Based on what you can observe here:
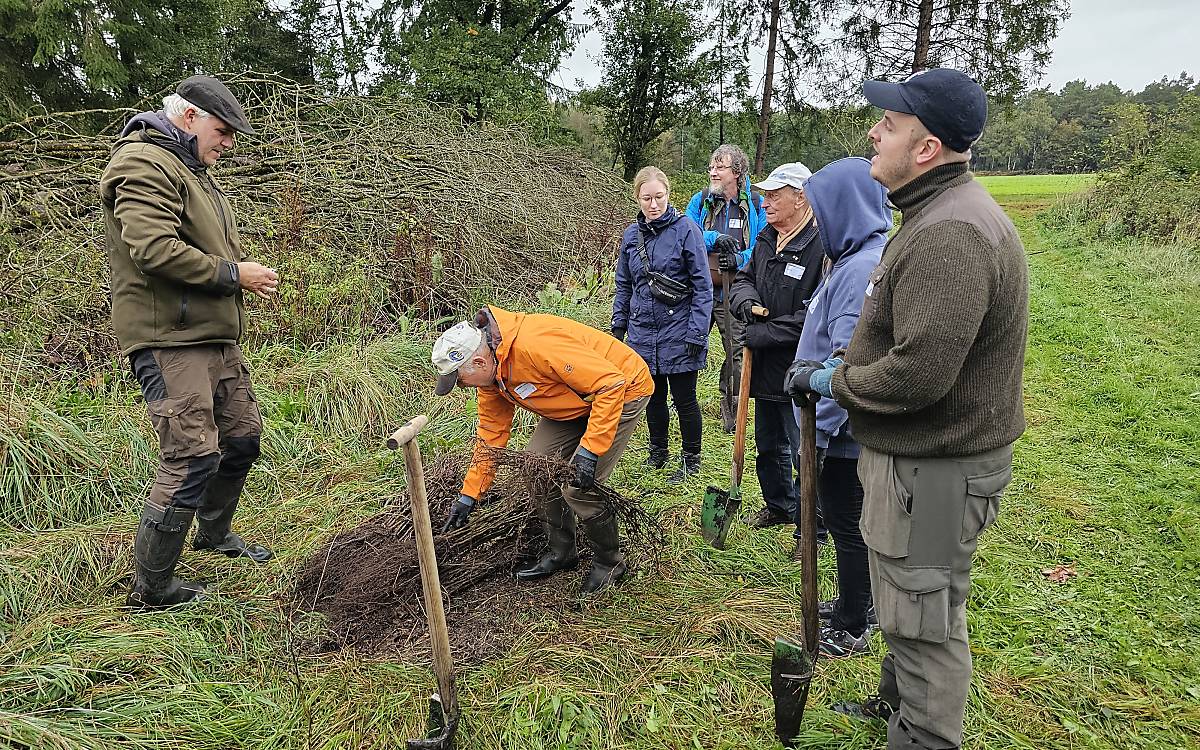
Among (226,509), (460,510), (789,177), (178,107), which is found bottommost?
(226,509)

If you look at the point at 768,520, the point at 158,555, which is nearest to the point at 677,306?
the point at 768,520

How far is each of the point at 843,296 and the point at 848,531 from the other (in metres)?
0.90

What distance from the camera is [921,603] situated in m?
1.94

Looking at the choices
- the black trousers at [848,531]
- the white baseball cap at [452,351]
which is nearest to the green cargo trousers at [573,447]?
the white baseball cap at [452,351]

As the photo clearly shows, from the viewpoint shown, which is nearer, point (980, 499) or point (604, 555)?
point (980, 499)

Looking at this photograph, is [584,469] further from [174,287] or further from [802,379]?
[174,287]

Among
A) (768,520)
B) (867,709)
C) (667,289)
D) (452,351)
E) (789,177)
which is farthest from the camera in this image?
(667,289)

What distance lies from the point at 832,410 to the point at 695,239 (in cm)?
197

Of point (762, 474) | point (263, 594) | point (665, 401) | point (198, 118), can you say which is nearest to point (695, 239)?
point (665, 401)

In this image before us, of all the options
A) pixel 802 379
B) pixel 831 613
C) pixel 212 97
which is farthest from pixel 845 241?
pixel 212 97

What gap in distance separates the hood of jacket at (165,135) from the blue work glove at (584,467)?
211cm

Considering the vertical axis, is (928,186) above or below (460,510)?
above

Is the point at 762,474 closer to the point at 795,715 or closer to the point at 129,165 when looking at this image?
the point at 795,715

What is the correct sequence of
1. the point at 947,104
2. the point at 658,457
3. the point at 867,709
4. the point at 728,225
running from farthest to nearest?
the point at 728,225, the point at 658,457, the point at 867,709, the point at 947,104
